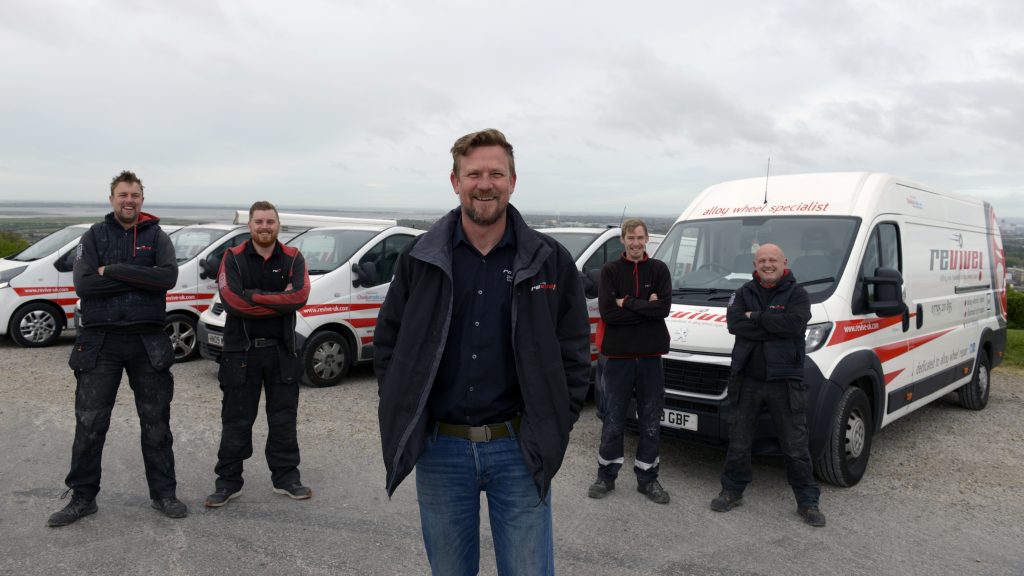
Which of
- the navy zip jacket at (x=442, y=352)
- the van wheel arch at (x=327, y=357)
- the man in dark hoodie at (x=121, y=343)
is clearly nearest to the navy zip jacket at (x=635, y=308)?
the navy zip jacket at (x=442, y=352)

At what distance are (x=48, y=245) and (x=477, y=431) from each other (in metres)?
10.6

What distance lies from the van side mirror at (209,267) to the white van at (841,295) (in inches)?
235

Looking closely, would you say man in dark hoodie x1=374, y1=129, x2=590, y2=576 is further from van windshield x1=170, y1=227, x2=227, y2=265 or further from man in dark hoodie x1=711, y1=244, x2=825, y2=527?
van windshield x1=170, y1=227, x2=227, y2=265

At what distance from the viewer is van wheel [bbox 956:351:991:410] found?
7.38 m

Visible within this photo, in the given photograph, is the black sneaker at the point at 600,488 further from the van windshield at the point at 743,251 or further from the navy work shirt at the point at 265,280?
the navy work shirt at the point at 265,280

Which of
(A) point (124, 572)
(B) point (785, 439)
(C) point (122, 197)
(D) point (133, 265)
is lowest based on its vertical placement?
(A) point (124, 572)

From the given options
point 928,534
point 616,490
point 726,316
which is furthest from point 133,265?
point 928,534

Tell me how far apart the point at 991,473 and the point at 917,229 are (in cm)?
201

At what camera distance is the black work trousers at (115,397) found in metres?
4.15

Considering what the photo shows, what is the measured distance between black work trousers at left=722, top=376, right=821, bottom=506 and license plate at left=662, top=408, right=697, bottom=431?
335mm

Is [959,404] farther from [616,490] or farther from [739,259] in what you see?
[616,490]

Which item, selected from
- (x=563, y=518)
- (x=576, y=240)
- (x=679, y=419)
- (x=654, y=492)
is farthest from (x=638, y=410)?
(x=576, y=240)

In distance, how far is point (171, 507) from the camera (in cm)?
421

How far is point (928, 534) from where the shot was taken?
4238 millimetres
